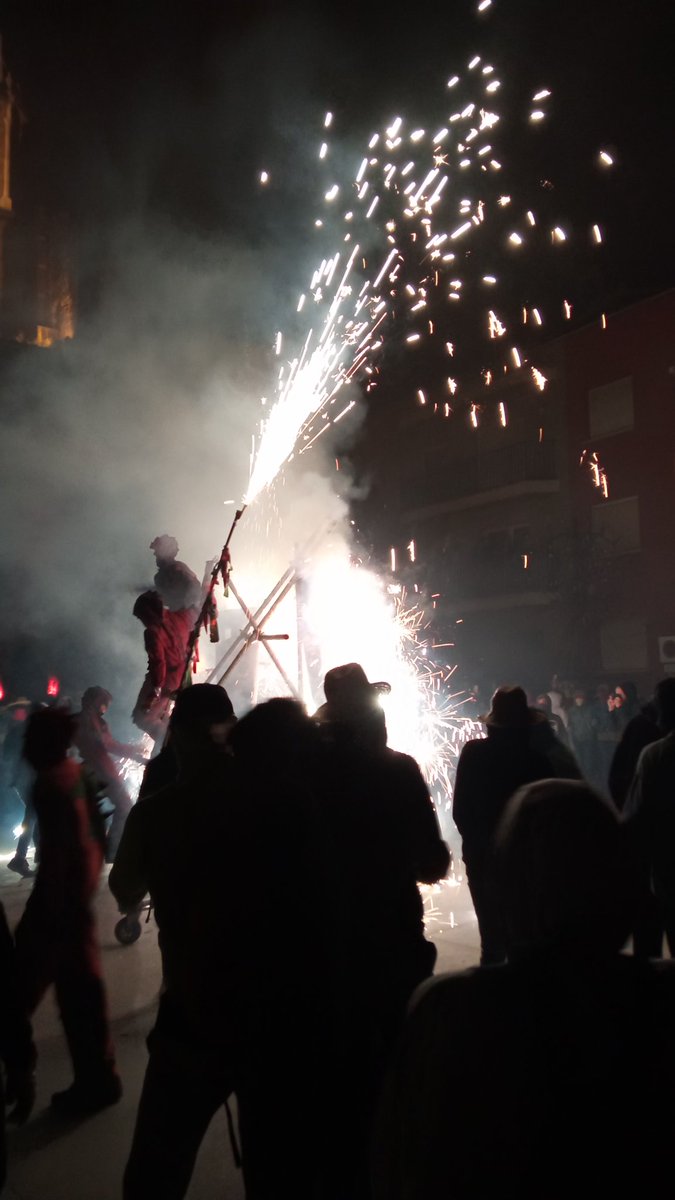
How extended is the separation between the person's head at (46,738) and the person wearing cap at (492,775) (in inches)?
73.7

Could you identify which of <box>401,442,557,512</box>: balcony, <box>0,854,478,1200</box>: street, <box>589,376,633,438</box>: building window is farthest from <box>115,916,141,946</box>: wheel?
<box>401,442,557,512</box>: balcony

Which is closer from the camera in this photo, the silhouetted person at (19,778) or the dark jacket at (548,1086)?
the dark jacket at (548,1086)

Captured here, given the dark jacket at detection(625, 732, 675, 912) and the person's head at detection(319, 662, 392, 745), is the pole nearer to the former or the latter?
the person's head at detection(319, 662, 392, 745)

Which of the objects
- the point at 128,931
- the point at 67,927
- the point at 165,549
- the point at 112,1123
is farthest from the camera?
the point at 165,549

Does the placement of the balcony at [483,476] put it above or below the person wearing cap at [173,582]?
above

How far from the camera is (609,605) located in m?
22.1

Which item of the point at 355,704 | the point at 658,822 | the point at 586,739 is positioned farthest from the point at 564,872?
the point at 586,739

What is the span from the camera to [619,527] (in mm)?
23078

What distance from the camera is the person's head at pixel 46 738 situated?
421cm

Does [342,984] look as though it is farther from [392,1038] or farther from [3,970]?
[3,970]

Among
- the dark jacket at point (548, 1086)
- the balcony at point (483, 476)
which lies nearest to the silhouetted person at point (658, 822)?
the dark jacket at point (548, 1086)

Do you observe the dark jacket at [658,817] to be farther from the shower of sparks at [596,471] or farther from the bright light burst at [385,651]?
the shower of sparks at [596,471]

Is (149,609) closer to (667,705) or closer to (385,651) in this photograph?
(385,651)

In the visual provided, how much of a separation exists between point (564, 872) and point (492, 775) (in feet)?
10.7
